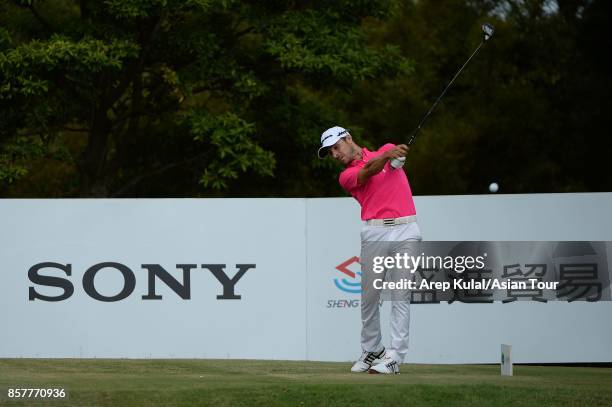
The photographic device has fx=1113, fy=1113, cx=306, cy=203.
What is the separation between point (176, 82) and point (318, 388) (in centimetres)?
1172

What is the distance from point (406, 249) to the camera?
839 centimetres

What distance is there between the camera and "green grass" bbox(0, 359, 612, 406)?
721 centimetres

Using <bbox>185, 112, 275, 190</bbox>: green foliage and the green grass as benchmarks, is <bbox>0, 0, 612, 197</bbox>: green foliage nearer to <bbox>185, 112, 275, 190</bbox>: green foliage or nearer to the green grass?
<bbox>185, 112, 275, 190</bbox>: green foliage

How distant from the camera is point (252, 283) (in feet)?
36.0

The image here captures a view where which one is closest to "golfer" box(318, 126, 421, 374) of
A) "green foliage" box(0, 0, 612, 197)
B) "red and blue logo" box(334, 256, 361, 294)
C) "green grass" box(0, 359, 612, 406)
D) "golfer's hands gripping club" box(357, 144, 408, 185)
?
"golfer's hands gripping club" box(357, 144, 408, 185)

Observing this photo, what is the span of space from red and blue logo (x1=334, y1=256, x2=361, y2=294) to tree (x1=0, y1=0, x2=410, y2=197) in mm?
6798

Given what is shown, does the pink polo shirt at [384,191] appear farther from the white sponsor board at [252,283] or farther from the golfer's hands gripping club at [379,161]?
the white sponsor board at [252,283]

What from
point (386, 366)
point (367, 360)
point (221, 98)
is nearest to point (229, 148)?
point (221, 98)

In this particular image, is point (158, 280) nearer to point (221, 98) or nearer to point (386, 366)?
point (386, 366)

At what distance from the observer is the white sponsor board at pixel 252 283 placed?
10.9 m

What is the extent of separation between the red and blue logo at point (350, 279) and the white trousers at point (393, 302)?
8.34 ft

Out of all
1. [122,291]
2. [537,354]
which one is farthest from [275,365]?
[537,354]

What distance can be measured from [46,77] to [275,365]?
A: 9.98 m

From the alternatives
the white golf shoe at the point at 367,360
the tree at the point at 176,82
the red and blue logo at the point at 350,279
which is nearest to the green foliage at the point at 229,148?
the tree at the point at 176,82
